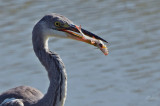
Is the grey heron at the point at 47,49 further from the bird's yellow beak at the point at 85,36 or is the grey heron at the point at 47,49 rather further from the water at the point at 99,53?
the water at the point at 99,53

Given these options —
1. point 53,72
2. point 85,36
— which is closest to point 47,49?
point 53,72

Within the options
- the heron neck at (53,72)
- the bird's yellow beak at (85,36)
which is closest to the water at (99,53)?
the heron neck at (53,72)

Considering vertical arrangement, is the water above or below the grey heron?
below

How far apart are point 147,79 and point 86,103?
112 centimetres

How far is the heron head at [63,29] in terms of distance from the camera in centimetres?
667

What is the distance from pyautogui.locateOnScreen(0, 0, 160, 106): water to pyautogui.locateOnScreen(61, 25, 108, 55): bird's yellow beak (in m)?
2.12

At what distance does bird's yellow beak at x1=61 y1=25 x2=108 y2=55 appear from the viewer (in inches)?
261

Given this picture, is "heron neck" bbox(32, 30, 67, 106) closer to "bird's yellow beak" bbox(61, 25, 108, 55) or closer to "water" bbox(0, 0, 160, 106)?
"bird's yellow beak" bbox(61, 25, 108, 55)

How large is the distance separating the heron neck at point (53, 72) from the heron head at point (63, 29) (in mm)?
145

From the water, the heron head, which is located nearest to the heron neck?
the heron head

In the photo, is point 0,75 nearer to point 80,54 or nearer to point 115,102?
point 80,54

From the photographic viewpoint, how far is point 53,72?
6.78 meters

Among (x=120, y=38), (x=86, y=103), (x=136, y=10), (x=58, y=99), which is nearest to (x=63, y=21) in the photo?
(x=58, y=99)

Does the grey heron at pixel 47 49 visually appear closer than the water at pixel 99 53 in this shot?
Yes
